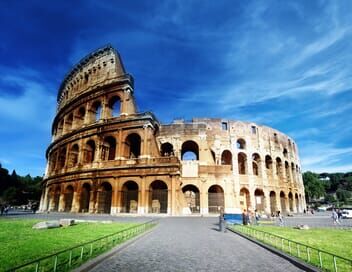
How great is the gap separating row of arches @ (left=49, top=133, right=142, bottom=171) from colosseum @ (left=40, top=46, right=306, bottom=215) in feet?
0.36

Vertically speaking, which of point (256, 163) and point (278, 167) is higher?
point (256, 163)

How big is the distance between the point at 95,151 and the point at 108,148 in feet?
5.39

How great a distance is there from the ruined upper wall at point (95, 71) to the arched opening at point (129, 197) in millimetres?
11891

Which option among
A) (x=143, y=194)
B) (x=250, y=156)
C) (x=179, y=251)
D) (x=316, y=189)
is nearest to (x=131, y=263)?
(x=179, y=251)

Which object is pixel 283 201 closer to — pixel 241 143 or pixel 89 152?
pixel 241 143

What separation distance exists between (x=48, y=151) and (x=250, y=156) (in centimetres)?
3202

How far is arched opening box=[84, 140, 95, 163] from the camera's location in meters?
29.0

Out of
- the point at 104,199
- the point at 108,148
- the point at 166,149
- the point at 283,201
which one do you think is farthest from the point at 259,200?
the point at 108,148

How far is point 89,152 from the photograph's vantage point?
96.7 feet

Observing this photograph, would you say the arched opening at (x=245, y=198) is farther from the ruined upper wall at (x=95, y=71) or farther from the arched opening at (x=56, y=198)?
the arched opening at (x=56, y=198)

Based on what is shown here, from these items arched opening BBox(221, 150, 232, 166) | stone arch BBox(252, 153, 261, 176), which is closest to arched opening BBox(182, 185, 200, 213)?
arched opening BBox(221, 150, 232, 166)

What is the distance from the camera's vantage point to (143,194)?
938 inches

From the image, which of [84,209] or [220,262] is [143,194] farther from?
[220,262]

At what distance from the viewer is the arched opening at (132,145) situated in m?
26.7
